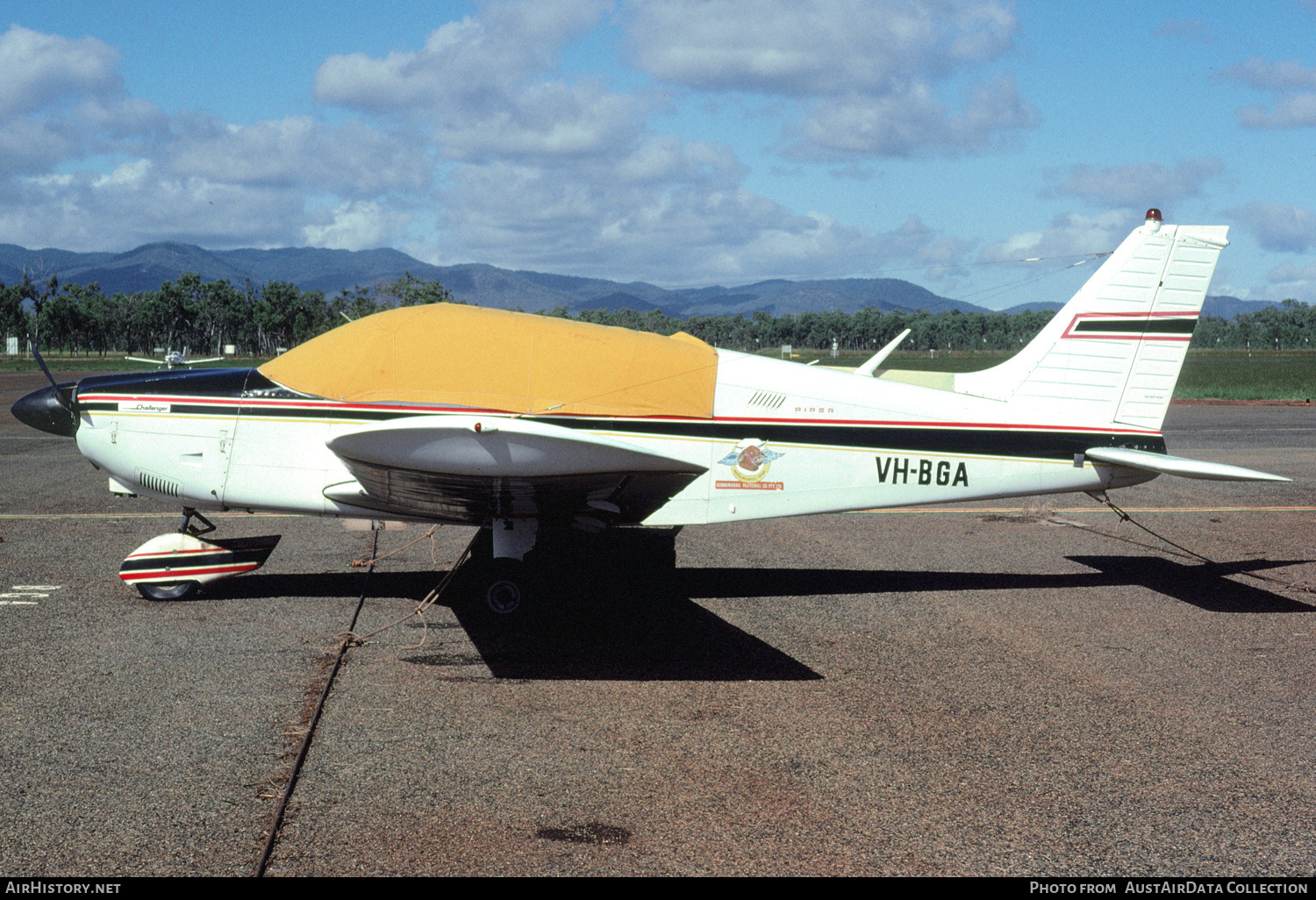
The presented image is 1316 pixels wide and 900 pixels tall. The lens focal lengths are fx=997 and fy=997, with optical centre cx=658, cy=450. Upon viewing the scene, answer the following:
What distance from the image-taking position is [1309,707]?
19.1 feet

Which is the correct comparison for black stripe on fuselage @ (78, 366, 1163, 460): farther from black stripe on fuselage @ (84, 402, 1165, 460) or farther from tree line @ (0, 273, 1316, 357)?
tree line @ (0, 273, 1316, 357)

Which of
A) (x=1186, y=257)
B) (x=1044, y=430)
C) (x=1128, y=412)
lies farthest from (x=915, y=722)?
(x=1186, y=257)

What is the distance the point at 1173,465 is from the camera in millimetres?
7625

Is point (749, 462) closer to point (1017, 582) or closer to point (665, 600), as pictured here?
point (665, 600)

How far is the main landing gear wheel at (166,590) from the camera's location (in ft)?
25.7

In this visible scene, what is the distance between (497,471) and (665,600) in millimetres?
2655

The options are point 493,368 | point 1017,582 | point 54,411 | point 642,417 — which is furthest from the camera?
point 1017,582

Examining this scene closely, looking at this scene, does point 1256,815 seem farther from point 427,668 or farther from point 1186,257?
point 1186,257

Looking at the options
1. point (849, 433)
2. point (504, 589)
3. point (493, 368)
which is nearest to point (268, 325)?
point (493, 368)

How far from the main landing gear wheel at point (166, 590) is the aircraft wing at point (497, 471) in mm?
1544

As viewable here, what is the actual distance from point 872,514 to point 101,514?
369 inches

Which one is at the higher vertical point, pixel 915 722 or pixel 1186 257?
pixel 1186 257

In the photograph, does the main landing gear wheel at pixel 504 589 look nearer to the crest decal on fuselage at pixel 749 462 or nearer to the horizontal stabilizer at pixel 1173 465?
the crest decal on fuselage at pixel 749 462

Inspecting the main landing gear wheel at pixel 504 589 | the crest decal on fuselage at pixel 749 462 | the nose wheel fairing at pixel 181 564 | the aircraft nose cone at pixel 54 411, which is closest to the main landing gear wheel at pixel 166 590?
the nose wheel fairing at pixel 181 564
